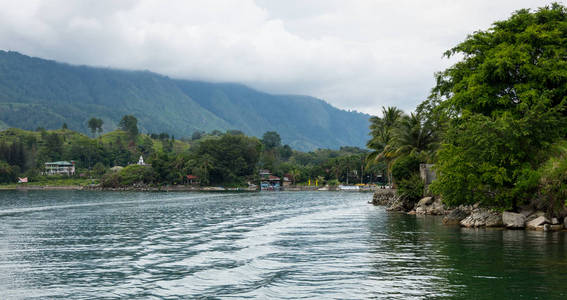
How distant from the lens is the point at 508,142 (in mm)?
35375

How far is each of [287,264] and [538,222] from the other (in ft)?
64.7

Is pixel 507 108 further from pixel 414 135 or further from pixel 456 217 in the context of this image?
pixel 414 135

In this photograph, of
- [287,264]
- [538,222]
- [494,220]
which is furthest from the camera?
[494,220]

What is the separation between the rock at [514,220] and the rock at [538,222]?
0.54m

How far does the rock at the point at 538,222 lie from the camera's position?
3444cm

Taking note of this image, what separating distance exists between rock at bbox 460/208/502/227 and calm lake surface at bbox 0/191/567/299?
188 centimetres

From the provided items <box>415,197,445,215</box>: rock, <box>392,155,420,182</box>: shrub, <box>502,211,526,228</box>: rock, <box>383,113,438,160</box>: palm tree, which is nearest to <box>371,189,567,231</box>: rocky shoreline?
<box>502,211,526,228</box>: rock

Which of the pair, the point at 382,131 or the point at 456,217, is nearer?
the point at 456,217

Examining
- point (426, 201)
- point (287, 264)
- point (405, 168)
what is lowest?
point (287, 264)

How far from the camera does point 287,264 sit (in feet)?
79.0

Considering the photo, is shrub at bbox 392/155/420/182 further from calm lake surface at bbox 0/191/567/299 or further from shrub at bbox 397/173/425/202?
calm lake surface at bbox 0/191/567/299

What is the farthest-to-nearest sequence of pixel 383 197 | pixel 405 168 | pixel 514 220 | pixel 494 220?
pixel 383 197 → pixel 405 168 → pixel 494 220 → pixel 514 220

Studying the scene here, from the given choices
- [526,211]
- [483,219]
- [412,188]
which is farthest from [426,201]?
[526,211]

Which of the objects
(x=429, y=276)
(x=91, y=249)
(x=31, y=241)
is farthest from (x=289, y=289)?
(x=31, y=241)
